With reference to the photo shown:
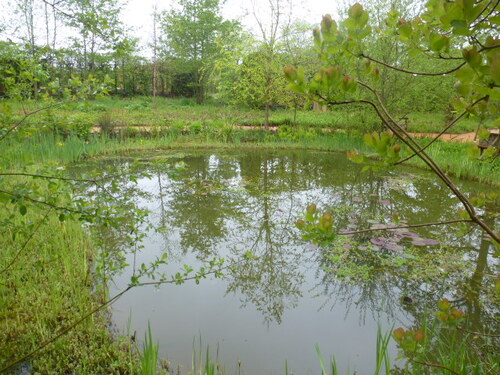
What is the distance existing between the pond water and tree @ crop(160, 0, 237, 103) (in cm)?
1631

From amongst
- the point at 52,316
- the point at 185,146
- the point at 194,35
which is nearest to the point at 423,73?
the point at 52,316

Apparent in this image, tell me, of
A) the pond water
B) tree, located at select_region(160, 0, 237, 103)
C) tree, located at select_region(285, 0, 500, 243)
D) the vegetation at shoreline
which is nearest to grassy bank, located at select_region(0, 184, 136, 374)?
the vegetation at shoreline

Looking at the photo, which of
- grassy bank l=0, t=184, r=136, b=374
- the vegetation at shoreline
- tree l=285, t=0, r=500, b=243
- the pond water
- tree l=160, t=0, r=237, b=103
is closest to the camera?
tree l=285, t=0, r=500, b=243

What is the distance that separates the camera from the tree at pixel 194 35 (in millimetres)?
19531

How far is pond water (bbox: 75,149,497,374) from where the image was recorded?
204 centimetres

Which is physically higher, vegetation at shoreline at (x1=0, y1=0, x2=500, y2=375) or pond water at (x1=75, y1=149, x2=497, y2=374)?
vegetation at shoreline at (x1=0, y1=0, x2=500, y2=375)

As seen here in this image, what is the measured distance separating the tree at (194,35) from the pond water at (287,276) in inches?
642

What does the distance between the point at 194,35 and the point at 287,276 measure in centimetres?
1977

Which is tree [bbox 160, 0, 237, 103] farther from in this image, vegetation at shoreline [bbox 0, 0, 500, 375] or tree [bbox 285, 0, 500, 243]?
tree [bbox 285, 0, 500, 243]

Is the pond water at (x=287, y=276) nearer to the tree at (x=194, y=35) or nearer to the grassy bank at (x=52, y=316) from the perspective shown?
the grassy bank at (x=52, y=316)

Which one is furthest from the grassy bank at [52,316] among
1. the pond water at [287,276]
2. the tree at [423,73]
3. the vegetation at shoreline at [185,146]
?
the tree at [423,73]

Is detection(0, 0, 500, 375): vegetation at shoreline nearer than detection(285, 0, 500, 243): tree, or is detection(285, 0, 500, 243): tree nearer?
detection(285, 0, 500, 243): tree

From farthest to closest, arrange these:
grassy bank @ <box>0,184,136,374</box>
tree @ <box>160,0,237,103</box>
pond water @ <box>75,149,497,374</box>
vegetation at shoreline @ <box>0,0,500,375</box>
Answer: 1. tree @ <box>160,0,237,103</box>
2. pond water @ <box>75,149,497,374</box>
3. grassy bank @ <box>0,184,136,374</box>
4. vegetation at shoreline @ <box>0,0,500,375</box>

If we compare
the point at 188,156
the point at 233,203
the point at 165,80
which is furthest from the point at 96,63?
the point at 233,203
